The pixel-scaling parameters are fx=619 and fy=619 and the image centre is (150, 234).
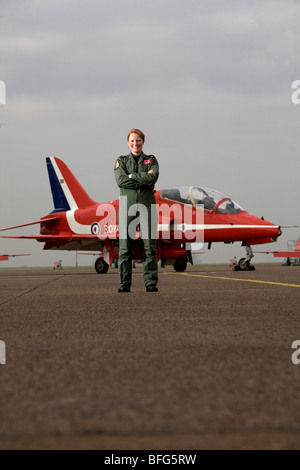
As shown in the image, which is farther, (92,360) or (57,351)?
(57,351)

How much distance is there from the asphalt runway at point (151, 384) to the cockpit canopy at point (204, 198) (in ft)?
45.0

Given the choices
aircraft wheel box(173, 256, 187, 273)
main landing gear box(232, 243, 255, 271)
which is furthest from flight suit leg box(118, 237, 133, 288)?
aircraft wheel box(173, 256, 187, 273)

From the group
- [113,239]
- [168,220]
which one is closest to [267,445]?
[168,220]

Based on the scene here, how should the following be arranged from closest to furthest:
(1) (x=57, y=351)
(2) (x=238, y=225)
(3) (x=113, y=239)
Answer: (1) (x=57, y=351) < (2) (x=238, y=225) < (3) (x=113, y=239)

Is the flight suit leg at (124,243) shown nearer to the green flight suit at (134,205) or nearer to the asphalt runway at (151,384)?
the green flight suit at (134,205)

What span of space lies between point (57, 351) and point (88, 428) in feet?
3.91

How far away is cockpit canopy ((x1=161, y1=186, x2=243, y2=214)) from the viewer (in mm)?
17359

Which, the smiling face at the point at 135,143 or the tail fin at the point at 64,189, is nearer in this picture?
the smiling face at the point at 135,143

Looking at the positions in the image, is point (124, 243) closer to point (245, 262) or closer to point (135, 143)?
point (135, 143)

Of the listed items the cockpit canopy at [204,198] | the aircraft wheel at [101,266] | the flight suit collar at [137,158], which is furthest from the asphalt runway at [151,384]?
the aircraft wheel at [101,266]

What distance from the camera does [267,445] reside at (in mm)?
1241

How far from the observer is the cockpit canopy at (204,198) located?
1736 centimetres
